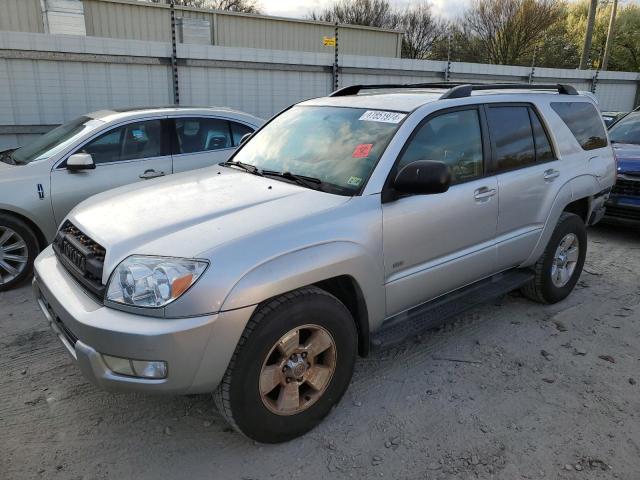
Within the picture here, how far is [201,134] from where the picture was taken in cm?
571

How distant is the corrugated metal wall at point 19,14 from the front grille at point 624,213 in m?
14.7

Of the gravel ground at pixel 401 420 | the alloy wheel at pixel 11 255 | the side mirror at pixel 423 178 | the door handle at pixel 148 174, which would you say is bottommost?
the gravel ground at pixel 401 420

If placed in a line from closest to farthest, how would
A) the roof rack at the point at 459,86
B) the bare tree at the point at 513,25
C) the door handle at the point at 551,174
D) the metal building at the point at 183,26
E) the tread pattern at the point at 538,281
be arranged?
the roof rack at the point at 459,86
the door handle at the point at 551,174
the tread pattern at the point at 538,281
the metal building at the point at 183,26
the bare tree at the point at 513,25

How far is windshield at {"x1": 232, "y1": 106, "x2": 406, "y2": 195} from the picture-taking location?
3.08 m

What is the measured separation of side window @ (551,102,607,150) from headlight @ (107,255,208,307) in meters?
3.48

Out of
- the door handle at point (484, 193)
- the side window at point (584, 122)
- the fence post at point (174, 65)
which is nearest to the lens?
the door handle at point (484, 193)

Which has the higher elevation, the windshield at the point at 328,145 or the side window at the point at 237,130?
the windshield at the point at 328,145

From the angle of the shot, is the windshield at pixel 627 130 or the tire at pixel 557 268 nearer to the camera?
the tire at pixel 557 268

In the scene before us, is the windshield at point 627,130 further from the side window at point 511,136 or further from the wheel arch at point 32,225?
the wheel arch at point 32,225

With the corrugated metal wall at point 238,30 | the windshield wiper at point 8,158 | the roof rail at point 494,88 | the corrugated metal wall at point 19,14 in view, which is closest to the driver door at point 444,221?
the roof rail at point 494,88

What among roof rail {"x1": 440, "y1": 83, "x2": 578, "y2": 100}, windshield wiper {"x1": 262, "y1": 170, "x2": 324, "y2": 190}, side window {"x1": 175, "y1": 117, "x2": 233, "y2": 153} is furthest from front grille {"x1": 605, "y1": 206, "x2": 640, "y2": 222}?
windshield wiper {"x1": 262, "y1": 170, "x2": 324, "y2": 190}

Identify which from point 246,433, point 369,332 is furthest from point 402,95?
point 246,433

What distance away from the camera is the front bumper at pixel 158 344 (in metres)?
2.25

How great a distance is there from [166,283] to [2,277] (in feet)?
10.6
